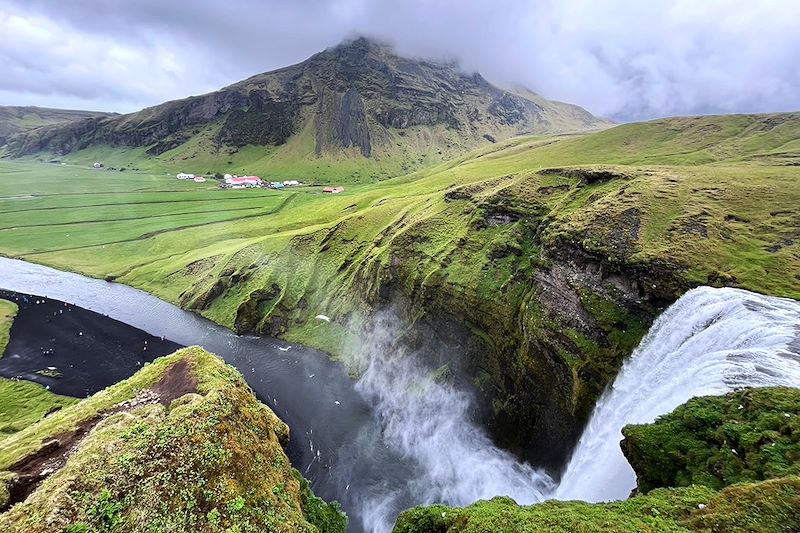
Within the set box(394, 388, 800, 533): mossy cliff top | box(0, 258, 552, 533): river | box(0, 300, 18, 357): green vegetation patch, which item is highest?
box(394, 388, 800, 533): mossy cliff top

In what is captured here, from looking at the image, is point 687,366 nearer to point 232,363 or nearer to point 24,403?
point 232,363

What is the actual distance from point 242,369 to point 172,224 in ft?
355

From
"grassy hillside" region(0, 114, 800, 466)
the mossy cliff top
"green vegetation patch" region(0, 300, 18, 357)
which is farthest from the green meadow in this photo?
"green vegetation patch" region(0, 300, 18, 357)

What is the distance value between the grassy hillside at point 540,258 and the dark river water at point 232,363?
664cm

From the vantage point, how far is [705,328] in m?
30.6

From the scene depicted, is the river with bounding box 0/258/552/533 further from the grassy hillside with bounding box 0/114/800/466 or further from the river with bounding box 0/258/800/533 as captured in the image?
the grassy hillside with bounding box 0/114/800/466

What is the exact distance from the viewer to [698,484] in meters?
19.2

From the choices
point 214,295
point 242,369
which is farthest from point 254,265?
point 242,369

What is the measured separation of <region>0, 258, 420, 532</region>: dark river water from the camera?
163 feet

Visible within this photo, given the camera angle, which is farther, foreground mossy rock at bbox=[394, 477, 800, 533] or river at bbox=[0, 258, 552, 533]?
river at bbox=[0, 258, 552, 533]

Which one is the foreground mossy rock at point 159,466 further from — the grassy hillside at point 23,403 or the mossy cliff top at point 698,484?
the grassy hillside at point 23,403

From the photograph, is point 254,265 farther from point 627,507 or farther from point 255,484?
point 627,507

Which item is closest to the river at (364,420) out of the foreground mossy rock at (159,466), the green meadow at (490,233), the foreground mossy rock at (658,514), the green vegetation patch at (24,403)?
the green vegetation patch at (24,403)

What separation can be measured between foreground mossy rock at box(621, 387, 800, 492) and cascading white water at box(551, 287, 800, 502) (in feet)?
5.82
